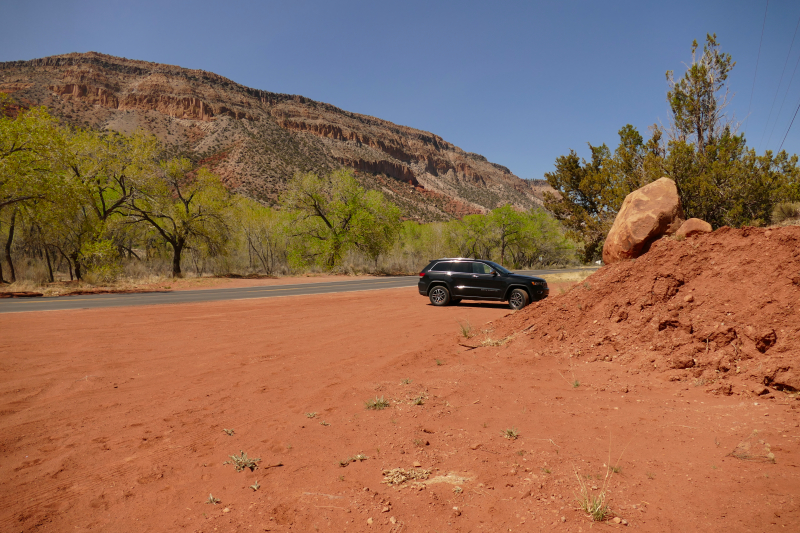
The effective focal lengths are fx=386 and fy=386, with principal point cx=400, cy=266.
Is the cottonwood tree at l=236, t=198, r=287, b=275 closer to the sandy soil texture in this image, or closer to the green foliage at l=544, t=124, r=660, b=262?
the green foliage at l=544, t=124, r=660, b=262

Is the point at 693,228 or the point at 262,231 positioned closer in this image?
the point at 693,228

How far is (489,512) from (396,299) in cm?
1400

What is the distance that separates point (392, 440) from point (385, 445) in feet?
0.34

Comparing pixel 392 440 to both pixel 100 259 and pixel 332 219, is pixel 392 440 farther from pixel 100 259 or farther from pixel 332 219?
pixel 332 219

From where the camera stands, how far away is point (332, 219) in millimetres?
39375

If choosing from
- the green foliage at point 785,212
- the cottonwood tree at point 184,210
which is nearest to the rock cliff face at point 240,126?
the cottonwood tree at point 184,210

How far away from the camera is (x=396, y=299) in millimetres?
16703

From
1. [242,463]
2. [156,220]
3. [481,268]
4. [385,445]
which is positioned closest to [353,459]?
[385,445]

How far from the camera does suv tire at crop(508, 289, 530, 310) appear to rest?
12571mm

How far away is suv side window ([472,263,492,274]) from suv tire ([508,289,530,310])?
3.70ft

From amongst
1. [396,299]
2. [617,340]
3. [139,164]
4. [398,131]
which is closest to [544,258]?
[396,299]

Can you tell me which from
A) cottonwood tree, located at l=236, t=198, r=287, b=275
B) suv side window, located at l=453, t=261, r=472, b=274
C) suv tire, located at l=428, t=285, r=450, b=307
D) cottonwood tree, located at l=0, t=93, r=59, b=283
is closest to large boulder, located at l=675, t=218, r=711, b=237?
suv side window, located at l=453, t=261, r=472, b=274

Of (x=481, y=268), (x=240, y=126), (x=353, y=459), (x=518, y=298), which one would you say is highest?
(x=240, y=126)

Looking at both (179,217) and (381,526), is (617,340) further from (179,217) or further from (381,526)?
(179,217)
